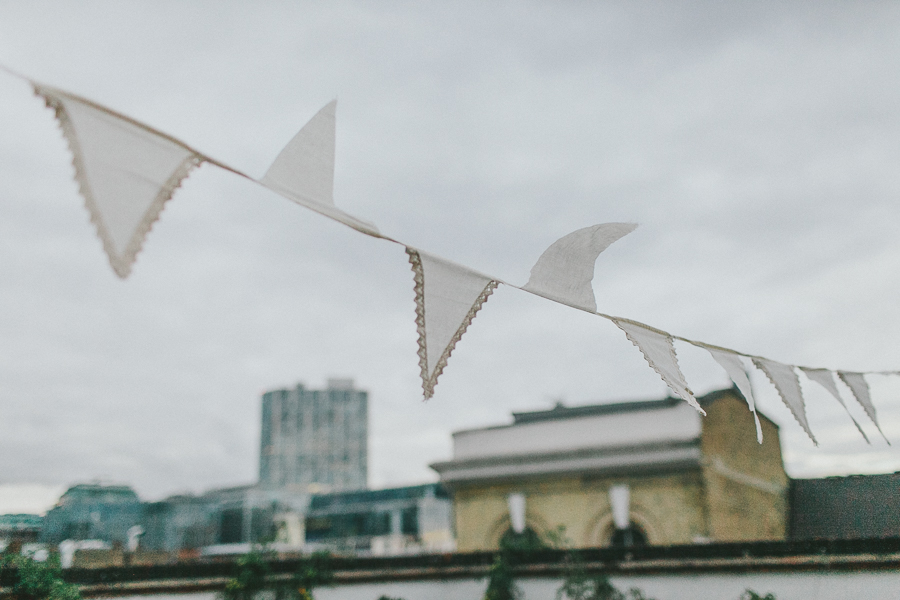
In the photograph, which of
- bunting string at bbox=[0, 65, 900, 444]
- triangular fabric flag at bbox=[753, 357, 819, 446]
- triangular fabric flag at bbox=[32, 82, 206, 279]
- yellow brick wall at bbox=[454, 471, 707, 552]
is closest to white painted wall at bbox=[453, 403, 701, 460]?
yellow brick wall at bbox=[454, 471, 707, 552]

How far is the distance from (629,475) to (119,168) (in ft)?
35.7

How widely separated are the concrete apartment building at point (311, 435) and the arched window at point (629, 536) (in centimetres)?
8206

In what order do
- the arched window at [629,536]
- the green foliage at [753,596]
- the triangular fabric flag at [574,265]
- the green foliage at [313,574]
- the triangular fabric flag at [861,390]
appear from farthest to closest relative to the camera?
the arched window at [629,536]
the green foliage at [313,574]
the green foliage at [753,596]
the triangular fabric flag at [861,390]
the triangular fabric flag at [574,265]

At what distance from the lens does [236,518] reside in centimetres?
4153

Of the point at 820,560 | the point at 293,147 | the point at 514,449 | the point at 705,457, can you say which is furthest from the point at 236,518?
the point at 293,147

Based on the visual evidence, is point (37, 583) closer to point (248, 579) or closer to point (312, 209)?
point (248, 579)

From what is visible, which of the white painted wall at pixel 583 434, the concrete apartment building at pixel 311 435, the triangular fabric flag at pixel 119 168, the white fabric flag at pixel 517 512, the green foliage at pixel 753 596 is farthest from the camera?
the concrete apartment building at pixel 311 435

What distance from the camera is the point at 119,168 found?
1967 mm

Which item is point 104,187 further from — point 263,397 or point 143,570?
point 263,397

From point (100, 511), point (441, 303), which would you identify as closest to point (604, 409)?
point (441, 303)

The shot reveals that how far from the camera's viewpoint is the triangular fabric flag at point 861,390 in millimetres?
4594

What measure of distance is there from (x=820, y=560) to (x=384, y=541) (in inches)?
1301

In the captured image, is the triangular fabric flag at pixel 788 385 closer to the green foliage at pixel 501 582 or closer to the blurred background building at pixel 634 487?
the blurred background building at pixel 634 487

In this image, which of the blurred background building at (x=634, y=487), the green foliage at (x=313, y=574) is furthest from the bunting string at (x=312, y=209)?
the green foliage at (x=313, y=574)
